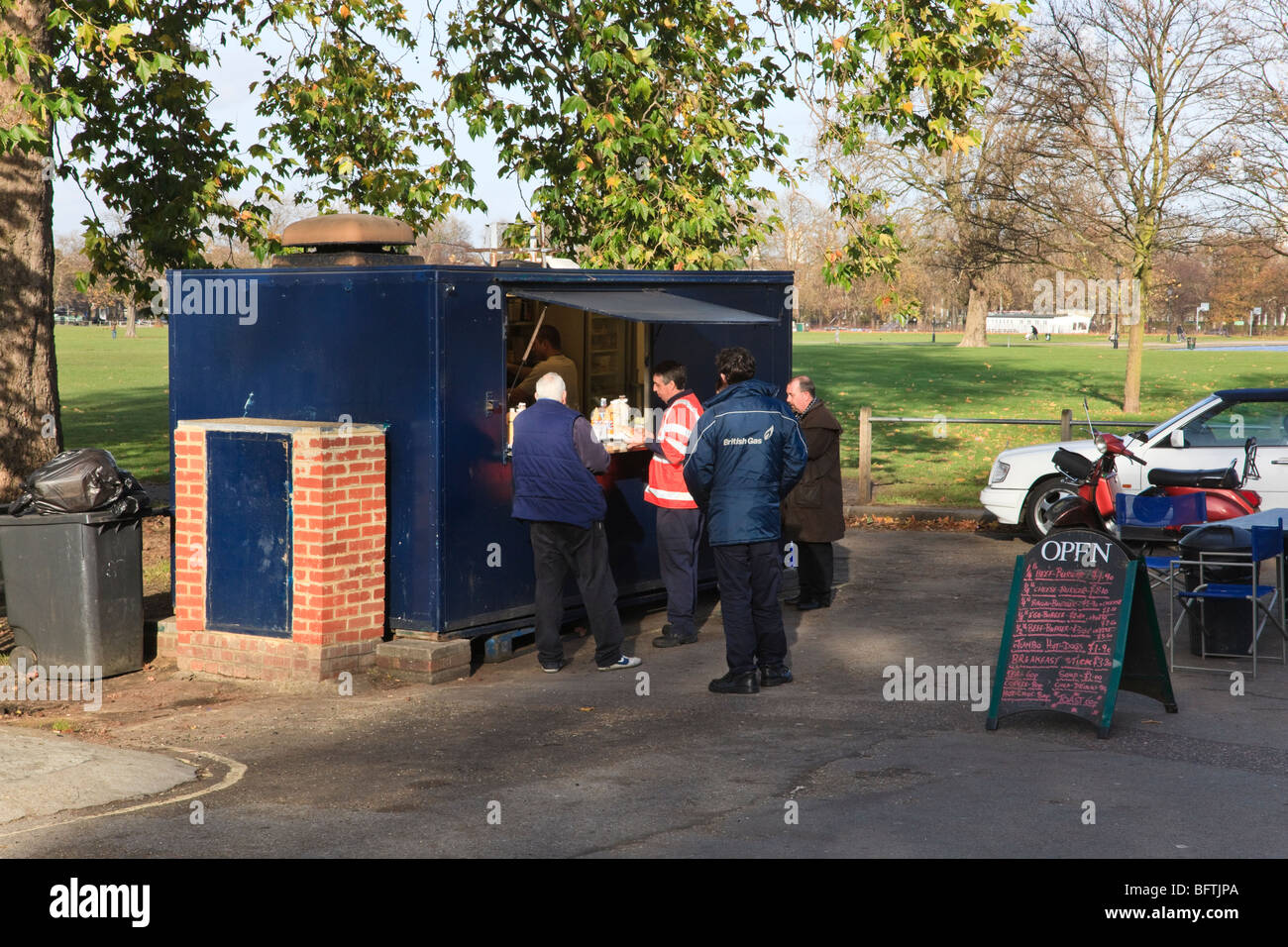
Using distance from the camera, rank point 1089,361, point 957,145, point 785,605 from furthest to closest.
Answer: point 1089,361 → point 957,145 → point 785,605

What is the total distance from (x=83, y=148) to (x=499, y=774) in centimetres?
1011

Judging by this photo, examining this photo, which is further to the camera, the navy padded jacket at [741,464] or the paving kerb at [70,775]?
the navy padded jacket at [741,464]

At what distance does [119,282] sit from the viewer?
1395 centimetres

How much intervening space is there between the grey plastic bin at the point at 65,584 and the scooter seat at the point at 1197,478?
7.19 m

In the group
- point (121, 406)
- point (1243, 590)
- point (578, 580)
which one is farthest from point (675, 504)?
point (121, 406)

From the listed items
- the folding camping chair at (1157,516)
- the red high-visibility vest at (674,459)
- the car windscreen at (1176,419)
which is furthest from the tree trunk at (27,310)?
the car windscreen at (1176,419)

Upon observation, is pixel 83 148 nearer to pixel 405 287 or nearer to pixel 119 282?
pixel 119 282

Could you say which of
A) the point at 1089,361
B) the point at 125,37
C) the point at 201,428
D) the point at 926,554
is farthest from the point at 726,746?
the point at 1089,361

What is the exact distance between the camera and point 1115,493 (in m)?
9.95

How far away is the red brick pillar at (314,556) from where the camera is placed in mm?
8242

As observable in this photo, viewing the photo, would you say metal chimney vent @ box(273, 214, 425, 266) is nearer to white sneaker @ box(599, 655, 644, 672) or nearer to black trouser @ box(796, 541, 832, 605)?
white sneaker @ box(599, 655, 644, 672)

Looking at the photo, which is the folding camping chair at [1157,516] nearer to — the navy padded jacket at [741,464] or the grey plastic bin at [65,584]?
the navy padded jacket at [741,464]

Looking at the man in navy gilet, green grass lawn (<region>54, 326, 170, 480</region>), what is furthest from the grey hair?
green grass lawn (<region>54, 326, 170, 480</region>)

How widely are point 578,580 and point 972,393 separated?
3264 cm
